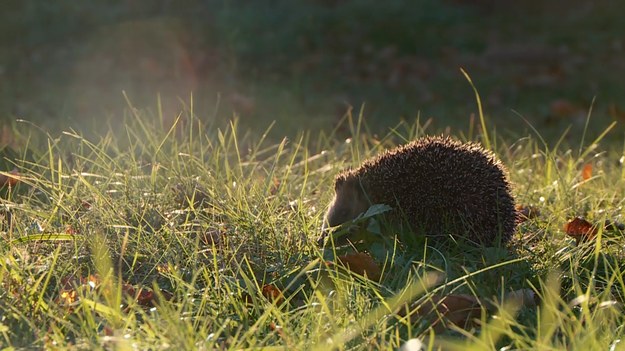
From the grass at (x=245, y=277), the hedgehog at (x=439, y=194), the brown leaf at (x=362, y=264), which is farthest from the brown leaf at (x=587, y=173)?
the brown leaf at (x=362, y=264)

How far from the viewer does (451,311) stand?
292cm

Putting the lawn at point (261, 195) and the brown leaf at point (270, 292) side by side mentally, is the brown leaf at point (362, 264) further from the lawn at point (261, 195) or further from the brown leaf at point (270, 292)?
the brown leaf at point (270, 292)

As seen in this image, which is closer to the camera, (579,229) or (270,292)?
(270,292)

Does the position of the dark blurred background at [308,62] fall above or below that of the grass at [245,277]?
below

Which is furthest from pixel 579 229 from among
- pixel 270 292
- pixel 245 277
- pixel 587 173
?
pixel 245 277

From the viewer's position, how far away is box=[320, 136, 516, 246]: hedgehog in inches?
139

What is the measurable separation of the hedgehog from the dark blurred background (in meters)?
3.44

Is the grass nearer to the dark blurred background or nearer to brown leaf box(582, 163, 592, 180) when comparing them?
brown leaf box(582, 163, 592, 180)

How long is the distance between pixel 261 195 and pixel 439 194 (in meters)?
0.76

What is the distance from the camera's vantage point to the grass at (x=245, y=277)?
2.63 m

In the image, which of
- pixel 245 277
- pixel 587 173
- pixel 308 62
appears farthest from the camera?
pixel 308 62

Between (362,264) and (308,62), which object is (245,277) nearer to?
(362,264)

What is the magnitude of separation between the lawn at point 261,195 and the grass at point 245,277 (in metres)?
0.01

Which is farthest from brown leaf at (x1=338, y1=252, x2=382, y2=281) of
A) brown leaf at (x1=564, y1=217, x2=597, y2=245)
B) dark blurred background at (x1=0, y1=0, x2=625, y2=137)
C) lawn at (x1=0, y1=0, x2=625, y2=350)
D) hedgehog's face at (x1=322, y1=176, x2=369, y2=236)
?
dark blurred background at (x1=0, y1=0, x2=625, y2=137)
